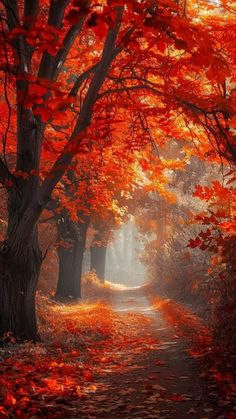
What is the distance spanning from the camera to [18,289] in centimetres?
926

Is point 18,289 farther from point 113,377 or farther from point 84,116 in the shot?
point 84,116

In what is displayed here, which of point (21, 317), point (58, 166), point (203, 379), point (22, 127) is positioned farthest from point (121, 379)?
point (22, 127)

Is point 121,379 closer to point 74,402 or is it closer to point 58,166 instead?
point 74,402

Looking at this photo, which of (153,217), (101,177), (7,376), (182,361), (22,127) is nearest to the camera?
(7,376)

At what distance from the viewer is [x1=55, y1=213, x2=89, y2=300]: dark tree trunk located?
799 inches

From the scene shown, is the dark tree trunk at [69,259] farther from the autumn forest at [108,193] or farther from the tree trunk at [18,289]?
the tree trunk at [18,289]

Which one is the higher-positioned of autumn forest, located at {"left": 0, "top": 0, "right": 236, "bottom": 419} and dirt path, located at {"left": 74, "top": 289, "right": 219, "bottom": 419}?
autumn forest, located at {"left": 0, "top": 0, "right": 236, "bottom": 419}

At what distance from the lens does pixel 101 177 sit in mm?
15781

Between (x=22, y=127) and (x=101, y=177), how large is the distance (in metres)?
7.01

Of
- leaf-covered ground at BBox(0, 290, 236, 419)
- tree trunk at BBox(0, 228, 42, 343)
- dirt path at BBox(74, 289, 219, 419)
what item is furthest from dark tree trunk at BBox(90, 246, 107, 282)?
tree trunk at BBox(0, 228, 42, 343)

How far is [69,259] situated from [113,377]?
1380cm

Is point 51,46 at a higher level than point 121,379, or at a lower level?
higher

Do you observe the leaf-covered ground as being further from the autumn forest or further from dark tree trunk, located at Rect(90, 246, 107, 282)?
dark tree trunk, located at Rect(90, 246, 107, 282)

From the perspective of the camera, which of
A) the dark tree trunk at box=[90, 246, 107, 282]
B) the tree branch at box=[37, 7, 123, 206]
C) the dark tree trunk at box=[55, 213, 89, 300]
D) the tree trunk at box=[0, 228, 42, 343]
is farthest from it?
the dark tree trunk at box=[90, 246, 107, 282]
